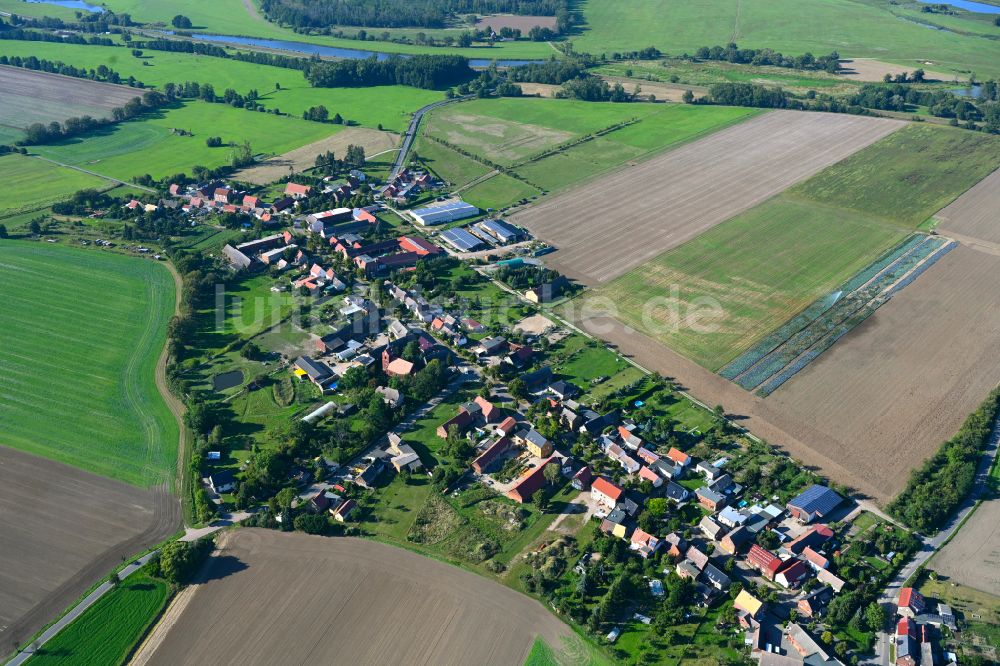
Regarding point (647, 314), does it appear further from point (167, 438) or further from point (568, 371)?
point (167, 438)

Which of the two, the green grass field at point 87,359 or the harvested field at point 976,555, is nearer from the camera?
the harvested field at point 976,555

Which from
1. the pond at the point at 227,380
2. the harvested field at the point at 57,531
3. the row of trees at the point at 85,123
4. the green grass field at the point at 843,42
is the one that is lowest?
the harvested field at the point at 57,531

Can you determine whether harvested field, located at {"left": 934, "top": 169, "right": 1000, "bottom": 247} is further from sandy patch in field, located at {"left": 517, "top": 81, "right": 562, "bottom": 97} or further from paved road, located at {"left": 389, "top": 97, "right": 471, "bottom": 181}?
paved road, located at {"left": 389, "top": 97, "right": 471, "bottom": 181}

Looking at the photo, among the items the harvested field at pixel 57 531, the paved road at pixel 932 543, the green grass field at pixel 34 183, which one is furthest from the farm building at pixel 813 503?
the green grass field at pixel 34 183

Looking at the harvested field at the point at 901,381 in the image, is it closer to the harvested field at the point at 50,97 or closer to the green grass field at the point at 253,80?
the green grass field at the point at 253,80

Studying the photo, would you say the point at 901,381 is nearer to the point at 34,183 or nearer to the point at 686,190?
the point at 686,190
